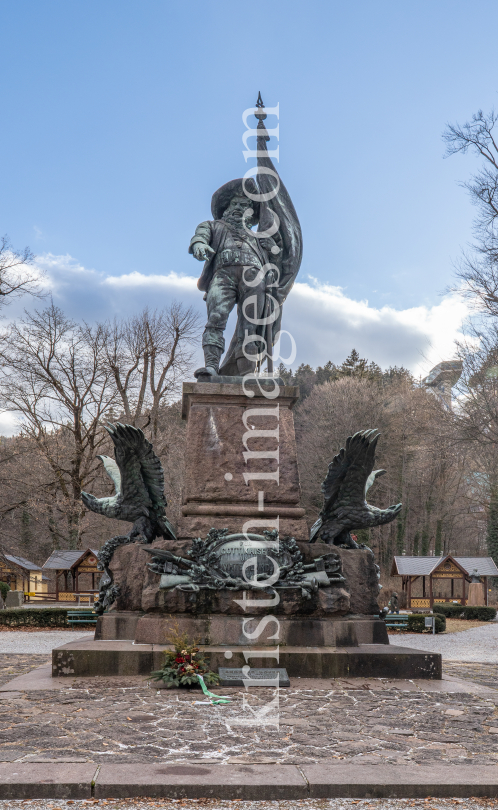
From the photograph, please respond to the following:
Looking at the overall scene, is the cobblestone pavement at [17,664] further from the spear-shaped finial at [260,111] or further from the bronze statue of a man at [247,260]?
the spear-shaped finial at [260,111]

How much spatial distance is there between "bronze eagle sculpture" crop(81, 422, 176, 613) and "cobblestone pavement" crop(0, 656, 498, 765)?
82.0 inches

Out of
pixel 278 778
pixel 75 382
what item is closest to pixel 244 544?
pixel 278 778

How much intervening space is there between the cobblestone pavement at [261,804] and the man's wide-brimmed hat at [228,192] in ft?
23.2

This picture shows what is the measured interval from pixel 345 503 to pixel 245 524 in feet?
4.17

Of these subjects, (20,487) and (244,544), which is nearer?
(244,544)

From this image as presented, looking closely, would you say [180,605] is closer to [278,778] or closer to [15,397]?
[278,778]

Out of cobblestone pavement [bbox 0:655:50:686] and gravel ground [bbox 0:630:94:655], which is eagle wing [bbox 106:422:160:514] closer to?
cobblestone pavement [bbox 0:655:50:686]

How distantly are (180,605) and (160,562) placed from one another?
456 millimetres

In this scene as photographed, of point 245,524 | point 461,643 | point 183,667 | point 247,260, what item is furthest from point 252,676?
point 461,643

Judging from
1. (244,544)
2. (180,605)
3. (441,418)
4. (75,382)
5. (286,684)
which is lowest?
(286,684)

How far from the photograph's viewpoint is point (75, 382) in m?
27.4

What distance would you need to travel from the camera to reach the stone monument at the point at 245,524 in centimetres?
613

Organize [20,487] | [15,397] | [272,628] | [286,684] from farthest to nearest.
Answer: [15,397] < [20,487] < [272,628] < [286,684]

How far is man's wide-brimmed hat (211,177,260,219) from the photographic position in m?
8.66
